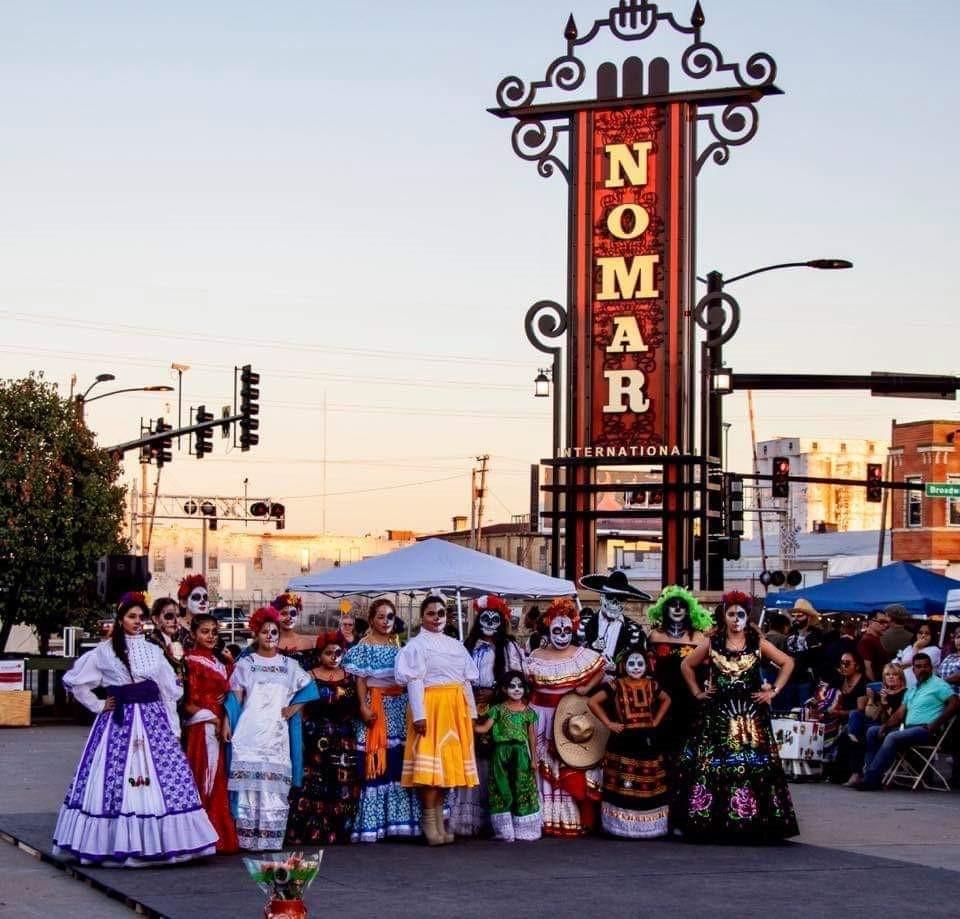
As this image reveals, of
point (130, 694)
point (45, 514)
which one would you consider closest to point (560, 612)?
point (130, 694)

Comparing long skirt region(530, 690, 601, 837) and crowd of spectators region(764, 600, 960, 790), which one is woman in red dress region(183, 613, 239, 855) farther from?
crowd of spectators region(764, 600, 960, 790)

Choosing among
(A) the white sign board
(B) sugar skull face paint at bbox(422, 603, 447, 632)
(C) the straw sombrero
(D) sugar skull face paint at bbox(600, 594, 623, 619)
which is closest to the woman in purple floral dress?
(C) the straw sombrero

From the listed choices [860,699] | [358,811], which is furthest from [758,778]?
[860,699]

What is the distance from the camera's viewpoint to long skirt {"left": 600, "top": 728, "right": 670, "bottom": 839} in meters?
13.9

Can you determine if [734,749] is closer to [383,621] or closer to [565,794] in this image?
[565,794]

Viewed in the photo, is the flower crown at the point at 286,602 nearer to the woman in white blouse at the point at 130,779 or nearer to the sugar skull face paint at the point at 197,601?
the sugar skull face paint at the point at 197,601

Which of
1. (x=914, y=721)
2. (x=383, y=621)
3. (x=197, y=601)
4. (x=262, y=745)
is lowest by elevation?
(x=262, y=745)

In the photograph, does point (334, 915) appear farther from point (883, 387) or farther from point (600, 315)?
point (600, 315)

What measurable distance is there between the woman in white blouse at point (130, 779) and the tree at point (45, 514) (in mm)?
20243

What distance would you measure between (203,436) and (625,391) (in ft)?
26.6

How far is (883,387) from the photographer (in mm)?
26938

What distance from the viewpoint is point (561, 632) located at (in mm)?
14328

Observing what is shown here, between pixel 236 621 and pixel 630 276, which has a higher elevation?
pixel 630 276

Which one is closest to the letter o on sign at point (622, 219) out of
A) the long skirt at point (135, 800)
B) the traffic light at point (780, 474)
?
the traffic light at point (780, 474)
